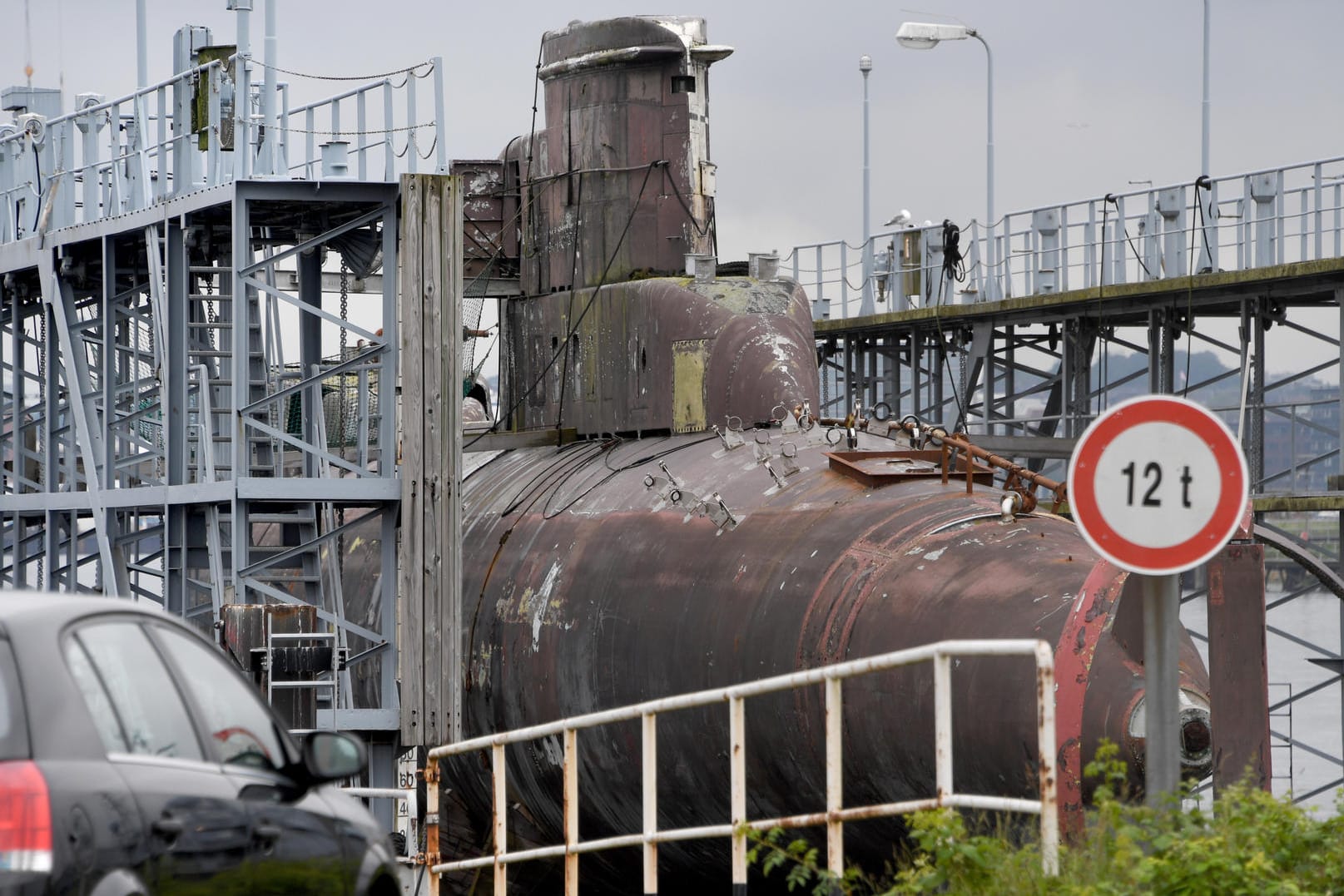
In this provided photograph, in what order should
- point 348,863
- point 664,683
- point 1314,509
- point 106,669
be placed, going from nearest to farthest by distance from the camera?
point 106,669
point 348,863
point 664,683
point 1314,509

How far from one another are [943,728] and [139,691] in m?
3.43

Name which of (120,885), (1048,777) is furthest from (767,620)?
(120,885)

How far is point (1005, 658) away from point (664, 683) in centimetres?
396

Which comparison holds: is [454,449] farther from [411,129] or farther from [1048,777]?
[1048,777]

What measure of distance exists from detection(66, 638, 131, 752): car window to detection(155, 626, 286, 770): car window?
24.5 inches

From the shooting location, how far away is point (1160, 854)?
759cm

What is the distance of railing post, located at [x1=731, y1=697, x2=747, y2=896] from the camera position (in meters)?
9.24

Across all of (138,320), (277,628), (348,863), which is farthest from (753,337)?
(348,863)

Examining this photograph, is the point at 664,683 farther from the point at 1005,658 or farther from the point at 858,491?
the point at 1005,658

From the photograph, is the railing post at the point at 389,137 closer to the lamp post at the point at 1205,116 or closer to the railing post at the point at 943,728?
the railing post at the point at 943,728

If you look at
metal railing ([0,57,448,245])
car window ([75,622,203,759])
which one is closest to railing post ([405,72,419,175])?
metal railing ([0,57,448,245])

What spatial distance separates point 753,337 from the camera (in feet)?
63.1

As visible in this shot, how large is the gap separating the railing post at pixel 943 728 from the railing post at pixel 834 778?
63 cm

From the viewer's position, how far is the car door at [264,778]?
6484mm
